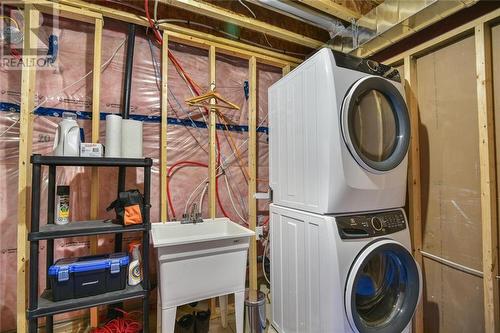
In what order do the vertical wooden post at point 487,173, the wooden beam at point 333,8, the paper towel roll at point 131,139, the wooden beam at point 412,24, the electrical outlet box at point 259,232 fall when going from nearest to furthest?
the vertical wooden post at point 487,173, the wooden beam at point 412,24, the paper towel roll at point 131,139, the wooden beam at point 333,8, the electrical outlet box at point 259,232

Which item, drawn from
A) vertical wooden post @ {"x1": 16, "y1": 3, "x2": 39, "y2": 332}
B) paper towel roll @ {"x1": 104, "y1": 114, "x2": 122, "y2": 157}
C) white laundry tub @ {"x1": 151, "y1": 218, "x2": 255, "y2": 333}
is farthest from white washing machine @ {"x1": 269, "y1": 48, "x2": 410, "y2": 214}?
vertical wooden post @ {"x1": 16, "y1": 3, "x2": 39, "y2": 332}

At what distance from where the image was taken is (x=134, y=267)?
149cm

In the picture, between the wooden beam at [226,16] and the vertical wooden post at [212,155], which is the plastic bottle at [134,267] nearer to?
the vertical wooden post at [212,155]

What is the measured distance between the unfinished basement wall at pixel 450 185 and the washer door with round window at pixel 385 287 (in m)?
0.38

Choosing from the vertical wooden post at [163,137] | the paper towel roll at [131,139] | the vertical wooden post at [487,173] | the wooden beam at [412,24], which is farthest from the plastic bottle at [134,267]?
the wooden beam at [412,24]

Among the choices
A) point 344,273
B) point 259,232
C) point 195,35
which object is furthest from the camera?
point 259,232

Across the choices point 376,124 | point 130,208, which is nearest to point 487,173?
point 376,124

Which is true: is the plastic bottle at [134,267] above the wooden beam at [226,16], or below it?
below

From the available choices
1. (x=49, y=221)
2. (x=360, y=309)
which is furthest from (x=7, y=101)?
(x=360, y=309)

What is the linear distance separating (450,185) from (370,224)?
71cm

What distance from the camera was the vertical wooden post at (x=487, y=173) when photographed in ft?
4.35

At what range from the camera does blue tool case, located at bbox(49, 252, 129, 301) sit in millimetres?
1286

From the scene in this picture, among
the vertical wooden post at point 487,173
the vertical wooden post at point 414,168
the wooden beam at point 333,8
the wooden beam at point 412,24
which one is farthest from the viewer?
the wooden beam at point 333,8

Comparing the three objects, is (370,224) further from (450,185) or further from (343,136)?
(450,185)
